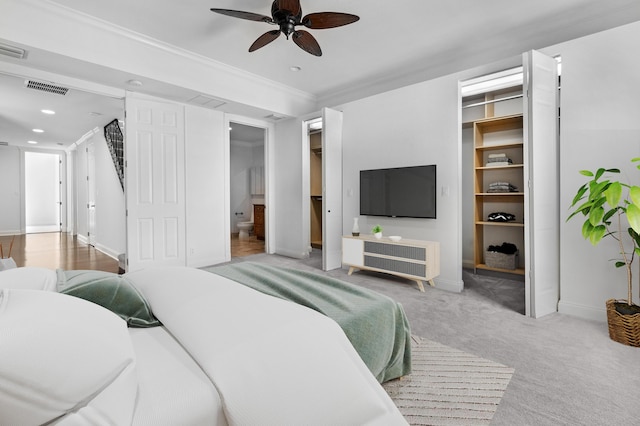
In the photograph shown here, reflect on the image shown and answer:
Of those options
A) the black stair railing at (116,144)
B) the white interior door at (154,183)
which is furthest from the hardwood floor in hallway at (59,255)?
the black stair railing at (116,144)

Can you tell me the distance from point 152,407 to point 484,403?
1.62 meters

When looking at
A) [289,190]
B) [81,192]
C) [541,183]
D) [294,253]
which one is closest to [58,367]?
[541,183]

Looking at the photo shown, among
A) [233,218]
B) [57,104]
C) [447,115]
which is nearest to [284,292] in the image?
[447,115]

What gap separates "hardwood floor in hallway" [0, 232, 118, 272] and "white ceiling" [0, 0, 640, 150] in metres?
2.55

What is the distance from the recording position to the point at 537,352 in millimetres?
2188

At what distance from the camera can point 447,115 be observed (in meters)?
3.78

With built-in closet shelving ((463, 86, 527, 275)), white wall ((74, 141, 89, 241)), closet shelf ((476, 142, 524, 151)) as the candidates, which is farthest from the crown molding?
white wall ((74, 141, 89, 241))

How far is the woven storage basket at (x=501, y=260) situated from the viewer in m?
4.10

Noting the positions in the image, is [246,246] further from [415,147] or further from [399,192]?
[415,147]

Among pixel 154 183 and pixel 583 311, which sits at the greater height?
pixel 154 183

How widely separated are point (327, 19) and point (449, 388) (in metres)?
3.07

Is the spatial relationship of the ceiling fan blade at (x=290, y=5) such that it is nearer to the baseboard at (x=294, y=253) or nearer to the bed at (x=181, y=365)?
the bed at (x=181, y=365)

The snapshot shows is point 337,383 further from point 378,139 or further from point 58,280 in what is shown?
point 378,139

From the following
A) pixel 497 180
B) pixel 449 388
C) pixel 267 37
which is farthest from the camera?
pixel 497 180
